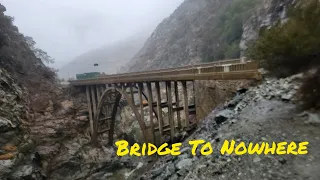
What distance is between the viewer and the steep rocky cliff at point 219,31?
34.1 metres

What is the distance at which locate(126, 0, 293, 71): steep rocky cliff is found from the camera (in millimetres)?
34094

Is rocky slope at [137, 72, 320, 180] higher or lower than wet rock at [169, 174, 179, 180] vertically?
higher

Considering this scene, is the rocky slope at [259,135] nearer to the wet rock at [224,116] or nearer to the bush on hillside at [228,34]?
the wet rock at [224,116]

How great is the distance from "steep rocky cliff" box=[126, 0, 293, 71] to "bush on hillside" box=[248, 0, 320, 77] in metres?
18.3

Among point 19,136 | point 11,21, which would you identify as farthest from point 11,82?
point 11,21

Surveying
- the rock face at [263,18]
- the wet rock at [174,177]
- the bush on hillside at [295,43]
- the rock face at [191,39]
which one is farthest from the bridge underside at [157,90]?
the rock face at [191,39]

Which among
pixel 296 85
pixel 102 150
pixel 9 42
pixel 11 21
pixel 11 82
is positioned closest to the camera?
pixel 296 85

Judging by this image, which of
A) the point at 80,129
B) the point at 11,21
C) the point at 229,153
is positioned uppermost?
the point at 11,21

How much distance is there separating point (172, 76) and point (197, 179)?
9872 millimetres

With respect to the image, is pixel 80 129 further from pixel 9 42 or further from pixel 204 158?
pixel 204 158

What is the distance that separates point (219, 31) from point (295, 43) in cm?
4874

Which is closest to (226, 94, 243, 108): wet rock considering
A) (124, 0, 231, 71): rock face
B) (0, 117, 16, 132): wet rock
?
(0, 117, 16, 132): wet rock

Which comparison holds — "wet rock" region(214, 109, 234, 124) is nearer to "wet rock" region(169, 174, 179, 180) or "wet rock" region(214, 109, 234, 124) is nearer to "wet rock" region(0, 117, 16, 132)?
"wet rock" region(169, 174, 179, 180)

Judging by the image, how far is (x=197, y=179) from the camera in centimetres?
596
